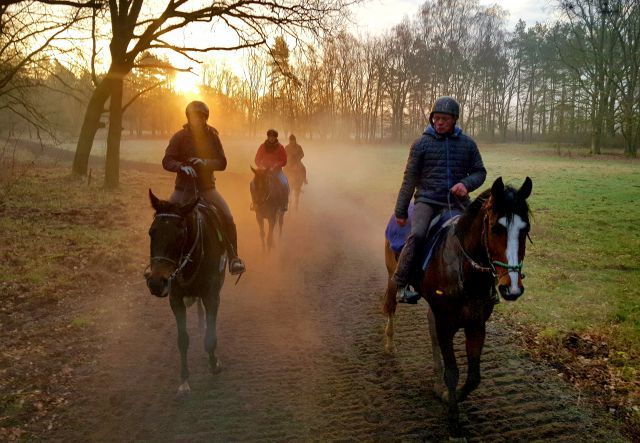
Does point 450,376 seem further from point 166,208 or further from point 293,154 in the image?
point 293,154

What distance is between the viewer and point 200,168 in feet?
18.3

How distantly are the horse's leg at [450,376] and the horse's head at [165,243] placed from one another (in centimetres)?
270

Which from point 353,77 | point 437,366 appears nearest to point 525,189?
point 437,366

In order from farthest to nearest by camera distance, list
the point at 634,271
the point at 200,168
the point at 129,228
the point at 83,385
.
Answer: the point at 129,228
the point at 634,271
the point at 200,168
the point at 83,385

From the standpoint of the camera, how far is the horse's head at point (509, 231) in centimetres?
324

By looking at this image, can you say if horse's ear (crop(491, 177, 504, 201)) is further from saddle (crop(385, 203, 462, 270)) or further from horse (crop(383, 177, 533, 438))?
saddle (crop(385, 203, 462, 270))

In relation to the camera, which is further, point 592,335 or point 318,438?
point 592,335

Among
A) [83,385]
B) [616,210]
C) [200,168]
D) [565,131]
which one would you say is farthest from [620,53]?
[83,385]

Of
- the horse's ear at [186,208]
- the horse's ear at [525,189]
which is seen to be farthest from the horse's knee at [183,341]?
the horse's ear at [525,189]

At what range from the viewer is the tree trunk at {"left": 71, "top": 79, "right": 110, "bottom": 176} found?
57.1 feet

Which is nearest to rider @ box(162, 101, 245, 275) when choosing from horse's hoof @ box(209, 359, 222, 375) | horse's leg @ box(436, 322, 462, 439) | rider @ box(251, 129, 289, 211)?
horse's hoof @ box(209, 359, 222, 375)

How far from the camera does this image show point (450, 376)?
4000 millimetres

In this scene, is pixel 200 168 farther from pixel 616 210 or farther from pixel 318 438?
pixel 616 210

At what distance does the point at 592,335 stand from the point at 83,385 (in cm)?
650
